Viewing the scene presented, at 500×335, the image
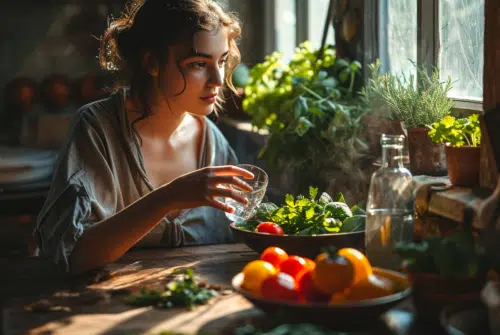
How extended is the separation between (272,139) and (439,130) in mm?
1192

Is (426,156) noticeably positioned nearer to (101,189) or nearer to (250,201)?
(250,201)

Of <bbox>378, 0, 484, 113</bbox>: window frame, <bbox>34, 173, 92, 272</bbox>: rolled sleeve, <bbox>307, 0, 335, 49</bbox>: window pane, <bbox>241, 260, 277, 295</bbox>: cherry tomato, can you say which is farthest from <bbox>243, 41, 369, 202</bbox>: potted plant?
<bbox>241, 260, 277, 295</bbox>: cherry tomato

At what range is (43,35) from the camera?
4520mm

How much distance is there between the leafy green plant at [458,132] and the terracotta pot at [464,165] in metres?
0.06

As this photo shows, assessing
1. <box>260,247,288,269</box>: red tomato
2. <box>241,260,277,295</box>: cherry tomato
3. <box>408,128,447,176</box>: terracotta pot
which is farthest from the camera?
<box>408,128,447,176</box>: terracotta pot

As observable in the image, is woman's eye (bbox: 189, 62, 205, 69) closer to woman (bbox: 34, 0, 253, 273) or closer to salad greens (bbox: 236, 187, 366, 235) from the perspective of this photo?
woman (bbox: 34, 0, 253, 273)

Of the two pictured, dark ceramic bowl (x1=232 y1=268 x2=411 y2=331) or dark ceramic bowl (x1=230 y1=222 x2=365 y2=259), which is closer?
dark ceramic bowl (x1=232 y1=268 x2=411 y2=331)

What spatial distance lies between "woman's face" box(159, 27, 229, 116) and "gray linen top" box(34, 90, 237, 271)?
24cm

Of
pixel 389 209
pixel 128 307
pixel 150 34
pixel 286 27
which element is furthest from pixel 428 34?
pixel 286 27

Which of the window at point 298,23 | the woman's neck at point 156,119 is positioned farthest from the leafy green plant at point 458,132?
the window at point 298,23

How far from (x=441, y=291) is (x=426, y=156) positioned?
0.87 m

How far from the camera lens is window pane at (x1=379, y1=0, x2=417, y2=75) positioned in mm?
2646

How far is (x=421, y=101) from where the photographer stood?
2.21 meters

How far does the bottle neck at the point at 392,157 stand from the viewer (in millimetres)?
1624
